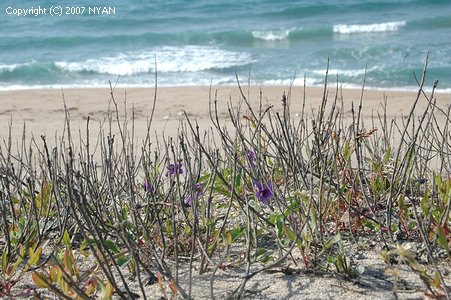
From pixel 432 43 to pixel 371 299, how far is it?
13.5 m

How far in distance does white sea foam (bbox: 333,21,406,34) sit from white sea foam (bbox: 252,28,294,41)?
1529 millimetres

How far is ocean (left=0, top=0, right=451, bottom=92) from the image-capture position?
1207 cm

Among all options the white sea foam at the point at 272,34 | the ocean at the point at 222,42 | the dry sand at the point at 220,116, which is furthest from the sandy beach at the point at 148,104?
the white sea foam at the point at 272,34

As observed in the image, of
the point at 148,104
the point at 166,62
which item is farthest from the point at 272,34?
the point at 148,104

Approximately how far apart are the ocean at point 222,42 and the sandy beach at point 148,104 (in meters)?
0.67

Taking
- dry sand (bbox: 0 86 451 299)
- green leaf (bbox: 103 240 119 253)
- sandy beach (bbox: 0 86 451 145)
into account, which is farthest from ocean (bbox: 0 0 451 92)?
green leaf (bbox: 103 240 119 253)

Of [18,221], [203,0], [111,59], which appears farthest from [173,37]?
[18,221]

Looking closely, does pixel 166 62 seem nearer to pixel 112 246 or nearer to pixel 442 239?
pixel 112 246

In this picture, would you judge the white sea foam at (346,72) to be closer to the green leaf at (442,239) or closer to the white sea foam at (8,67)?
the white sea foam at (8,67)

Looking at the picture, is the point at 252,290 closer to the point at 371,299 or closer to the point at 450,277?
the point at 371,299

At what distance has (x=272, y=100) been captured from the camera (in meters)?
9.12

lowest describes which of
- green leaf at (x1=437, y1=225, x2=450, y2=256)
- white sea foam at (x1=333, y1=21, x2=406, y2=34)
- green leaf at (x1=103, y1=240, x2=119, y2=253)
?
green leaf at (x1=103, y1=240, x2=119, y2=253)

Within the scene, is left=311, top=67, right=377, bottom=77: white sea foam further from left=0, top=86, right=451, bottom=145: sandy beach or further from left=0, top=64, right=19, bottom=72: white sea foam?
left=0, top=64, right=19, bottom=72: white sea foam

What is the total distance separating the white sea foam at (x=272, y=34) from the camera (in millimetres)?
16906
